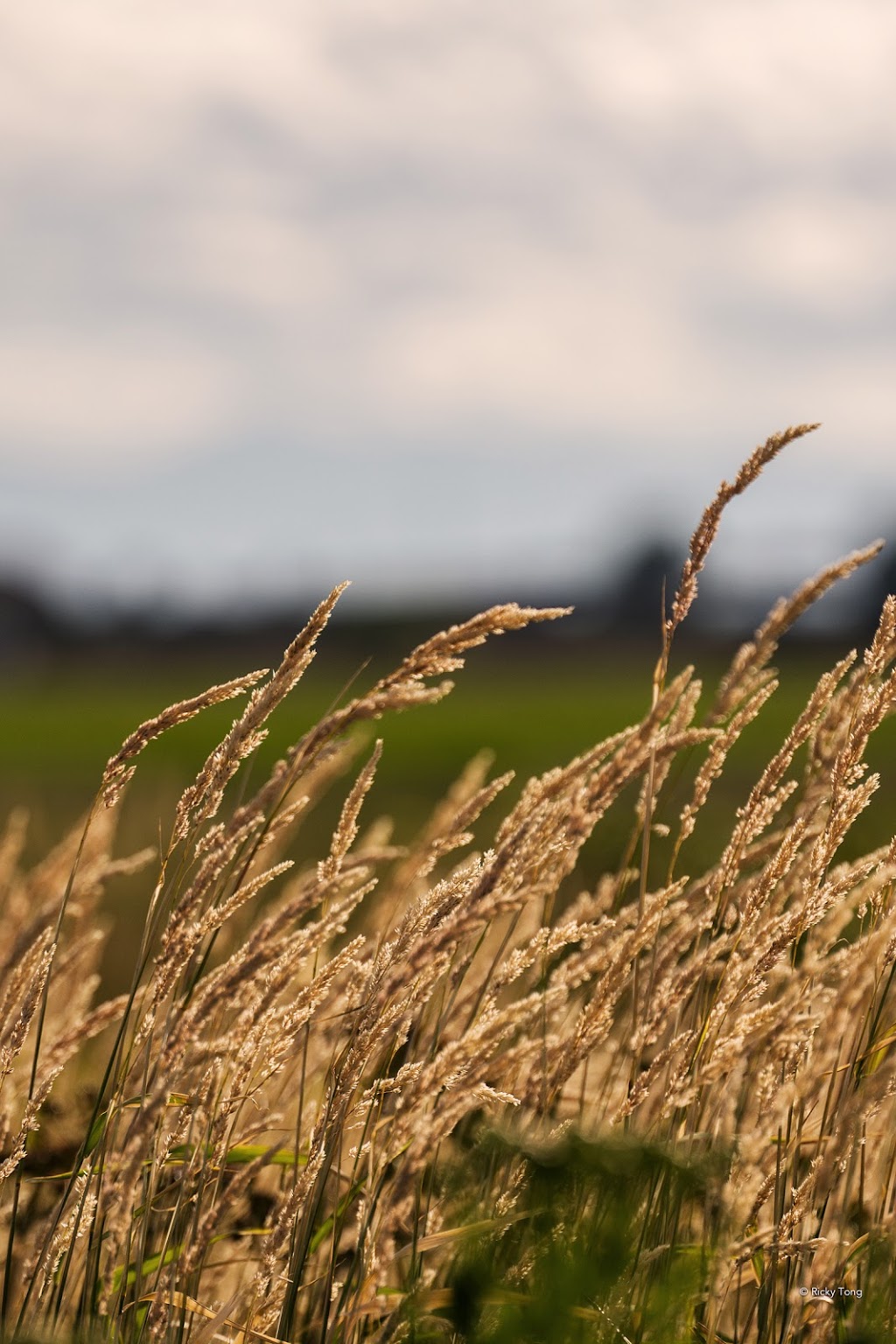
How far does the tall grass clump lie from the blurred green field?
0.23 metres

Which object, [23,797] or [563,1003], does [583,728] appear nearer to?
[23,797]

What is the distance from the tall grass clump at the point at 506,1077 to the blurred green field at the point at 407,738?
227mm

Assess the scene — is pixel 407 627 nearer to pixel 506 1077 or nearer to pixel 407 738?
pixel 407 738

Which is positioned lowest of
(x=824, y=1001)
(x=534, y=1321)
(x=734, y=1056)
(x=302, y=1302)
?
(x=302, y=1302)

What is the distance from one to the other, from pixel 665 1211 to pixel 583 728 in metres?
39.6

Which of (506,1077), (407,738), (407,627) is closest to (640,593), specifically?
(407,627)

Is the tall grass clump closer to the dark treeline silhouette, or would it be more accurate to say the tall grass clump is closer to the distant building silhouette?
the dark treeline silhouette

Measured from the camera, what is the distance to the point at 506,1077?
6.63 ft

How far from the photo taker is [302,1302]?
7.11 ft

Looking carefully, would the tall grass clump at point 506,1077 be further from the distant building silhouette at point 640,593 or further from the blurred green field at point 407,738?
the distant building silhouette at point 640,593

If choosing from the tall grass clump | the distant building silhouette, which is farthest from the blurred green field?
the distant building silhouette

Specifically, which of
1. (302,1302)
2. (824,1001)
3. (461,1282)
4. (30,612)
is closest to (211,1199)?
(302,1302)

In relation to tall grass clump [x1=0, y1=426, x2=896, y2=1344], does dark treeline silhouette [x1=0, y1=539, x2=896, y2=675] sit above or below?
above

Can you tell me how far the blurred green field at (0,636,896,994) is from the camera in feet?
23.9
